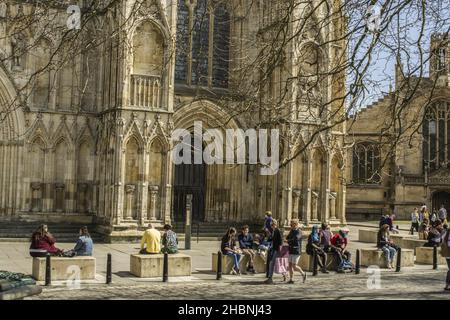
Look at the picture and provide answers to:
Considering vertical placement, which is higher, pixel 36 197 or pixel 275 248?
pixel 36 197

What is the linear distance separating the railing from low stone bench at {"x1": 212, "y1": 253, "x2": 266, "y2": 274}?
8535 mm

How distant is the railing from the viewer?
23.7m

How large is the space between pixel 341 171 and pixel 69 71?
11212 millimetres

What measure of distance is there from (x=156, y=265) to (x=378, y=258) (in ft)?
21.5

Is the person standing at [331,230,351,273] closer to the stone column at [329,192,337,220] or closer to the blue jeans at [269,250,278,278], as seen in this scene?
the blue jeans at [269,250,278,278]

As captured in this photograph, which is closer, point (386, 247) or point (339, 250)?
point (339, 250)

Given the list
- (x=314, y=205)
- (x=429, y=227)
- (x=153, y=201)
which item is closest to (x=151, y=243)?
(x=153, y=201)

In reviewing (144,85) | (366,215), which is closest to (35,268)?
(144,85)

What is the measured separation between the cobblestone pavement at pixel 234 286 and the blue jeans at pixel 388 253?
16.4 inches

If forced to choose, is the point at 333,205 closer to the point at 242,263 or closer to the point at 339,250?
the point at 339,250

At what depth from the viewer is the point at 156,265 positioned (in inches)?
619

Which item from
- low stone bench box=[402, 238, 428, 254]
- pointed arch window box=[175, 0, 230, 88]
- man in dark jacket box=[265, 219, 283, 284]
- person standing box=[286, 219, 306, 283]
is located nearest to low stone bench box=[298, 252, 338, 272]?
person standing box=[286, 219, 306, 283]

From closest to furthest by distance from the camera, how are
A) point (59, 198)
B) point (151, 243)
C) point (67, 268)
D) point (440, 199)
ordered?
point (67, 268)
point (151, 243)
point (59, 198)
point (440, 199)

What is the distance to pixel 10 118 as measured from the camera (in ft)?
79.6
